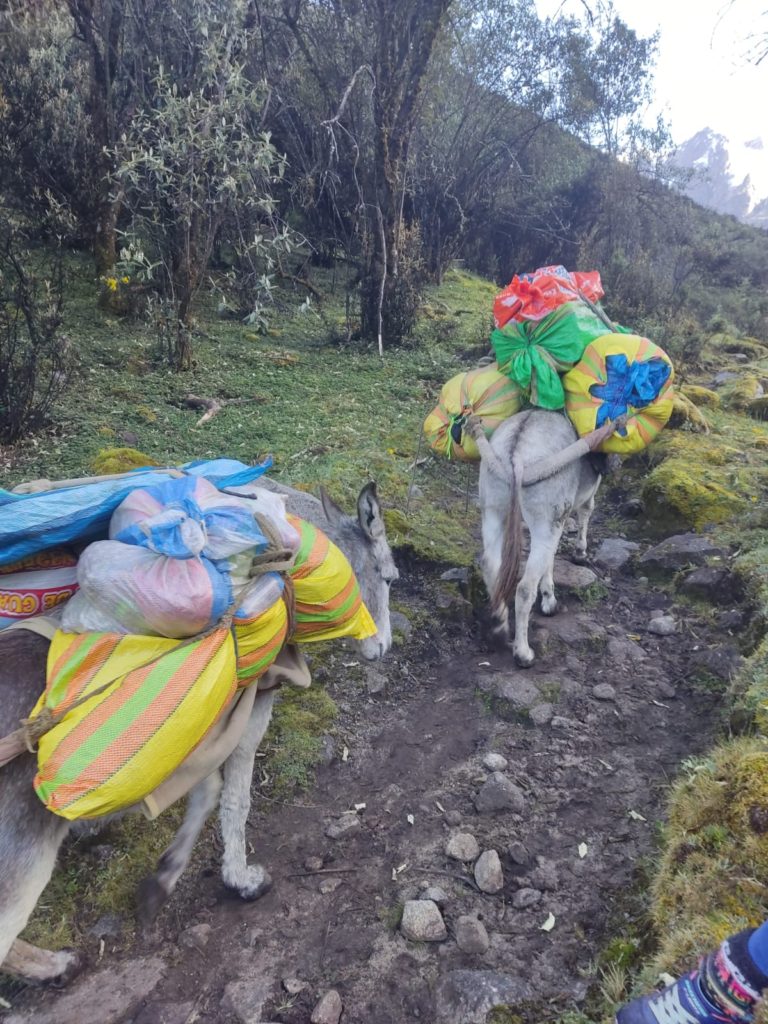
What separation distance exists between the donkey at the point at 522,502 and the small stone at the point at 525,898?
76.8 inches

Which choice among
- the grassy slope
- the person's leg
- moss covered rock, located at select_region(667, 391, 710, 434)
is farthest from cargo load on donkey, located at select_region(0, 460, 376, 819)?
moss covered rock, located at select_region(667, 391, 710, 434)

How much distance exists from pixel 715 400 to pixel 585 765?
8.16 m

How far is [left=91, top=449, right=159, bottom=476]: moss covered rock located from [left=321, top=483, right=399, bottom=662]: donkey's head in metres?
2.70

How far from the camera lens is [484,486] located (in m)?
5.23

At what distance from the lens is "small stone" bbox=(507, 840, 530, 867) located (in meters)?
3.21

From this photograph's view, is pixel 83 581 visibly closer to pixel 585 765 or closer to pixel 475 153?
pixel 585 765

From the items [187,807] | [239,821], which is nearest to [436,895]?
[239,821]

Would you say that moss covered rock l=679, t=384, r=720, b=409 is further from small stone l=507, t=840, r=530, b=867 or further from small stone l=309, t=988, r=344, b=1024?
small stone l=309, t=988, r=344, b=1024

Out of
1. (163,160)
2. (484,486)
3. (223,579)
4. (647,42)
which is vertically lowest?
(484,486)

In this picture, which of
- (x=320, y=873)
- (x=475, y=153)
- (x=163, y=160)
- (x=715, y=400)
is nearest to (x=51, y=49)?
(x=163, y=160)

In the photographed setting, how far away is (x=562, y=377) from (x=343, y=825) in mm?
3727

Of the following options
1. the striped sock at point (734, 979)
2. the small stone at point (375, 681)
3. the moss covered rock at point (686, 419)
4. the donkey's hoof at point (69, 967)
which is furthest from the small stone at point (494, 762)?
the moss covered rock at point (686, 419)

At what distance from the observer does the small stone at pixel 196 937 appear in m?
2.90

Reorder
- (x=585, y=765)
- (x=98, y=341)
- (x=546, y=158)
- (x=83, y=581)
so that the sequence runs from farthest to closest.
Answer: (x=546, y=158), (x=98, y=341), (x=585, y=765), (x=83, y=581)
